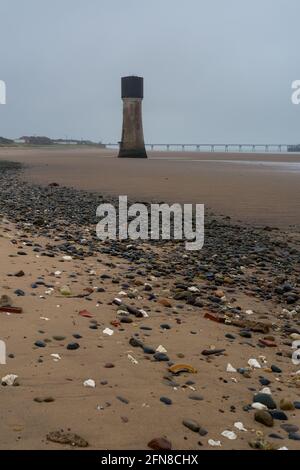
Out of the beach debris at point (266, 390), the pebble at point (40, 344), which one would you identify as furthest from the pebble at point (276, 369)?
the pebble at point (40, 344)

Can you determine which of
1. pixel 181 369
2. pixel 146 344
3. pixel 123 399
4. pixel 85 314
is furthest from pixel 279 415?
pixel 85 314

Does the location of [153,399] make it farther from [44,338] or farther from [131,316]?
[131,316]

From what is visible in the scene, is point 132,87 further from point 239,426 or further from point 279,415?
point 239,426

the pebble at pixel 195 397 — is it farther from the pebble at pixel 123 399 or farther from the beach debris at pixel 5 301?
the beach debris at pixel 5 301

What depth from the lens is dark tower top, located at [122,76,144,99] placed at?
38.6 m

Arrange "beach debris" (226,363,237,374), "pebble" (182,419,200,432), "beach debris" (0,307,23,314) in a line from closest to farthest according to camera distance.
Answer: "pebble" (182,419,200,432), "beach debris" (226,363,237,374), "beach debris" (0,307,23,314)

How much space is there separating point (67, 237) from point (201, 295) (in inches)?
122

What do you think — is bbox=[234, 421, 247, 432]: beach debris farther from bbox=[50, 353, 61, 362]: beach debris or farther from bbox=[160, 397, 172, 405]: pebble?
bbox=[50, 353, 61, 362]: beach debris

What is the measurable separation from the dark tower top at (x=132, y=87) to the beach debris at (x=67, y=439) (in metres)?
37.7

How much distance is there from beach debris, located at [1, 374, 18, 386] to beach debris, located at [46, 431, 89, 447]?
61 centimetres

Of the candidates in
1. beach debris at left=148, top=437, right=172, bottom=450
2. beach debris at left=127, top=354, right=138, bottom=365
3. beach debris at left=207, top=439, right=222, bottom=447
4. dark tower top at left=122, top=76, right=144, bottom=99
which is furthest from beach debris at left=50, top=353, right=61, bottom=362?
dark tower top at left=122, top=76, right=144, bottom=99
